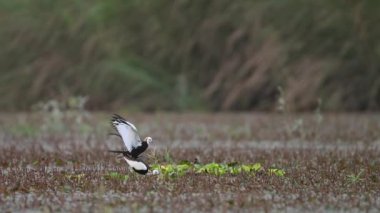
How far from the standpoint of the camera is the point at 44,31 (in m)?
15.5

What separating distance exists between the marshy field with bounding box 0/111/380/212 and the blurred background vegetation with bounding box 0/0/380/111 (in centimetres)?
192

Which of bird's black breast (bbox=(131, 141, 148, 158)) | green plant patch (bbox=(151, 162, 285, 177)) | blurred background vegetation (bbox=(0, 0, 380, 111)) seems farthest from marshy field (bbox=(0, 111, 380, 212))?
blurred background vegetation (bbox=(0, 0, 380, 111))

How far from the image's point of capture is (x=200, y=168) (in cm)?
623

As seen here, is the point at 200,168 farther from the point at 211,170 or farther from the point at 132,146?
the point at 132,146

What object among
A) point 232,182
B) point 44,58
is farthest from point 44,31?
point 232,182

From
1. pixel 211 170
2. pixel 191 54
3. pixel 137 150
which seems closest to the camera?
pixel 137 150

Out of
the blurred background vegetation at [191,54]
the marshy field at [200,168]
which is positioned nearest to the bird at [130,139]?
the marshy field at [200,168]

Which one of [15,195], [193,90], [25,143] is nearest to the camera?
[15,195]

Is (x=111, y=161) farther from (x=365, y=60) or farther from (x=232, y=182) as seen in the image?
(x=365, y=60)

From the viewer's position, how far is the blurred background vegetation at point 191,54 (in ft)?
45.0

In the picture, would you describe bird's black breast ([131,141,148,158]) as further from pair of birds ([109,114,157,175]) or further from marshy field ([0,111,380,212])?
marshy field ([0,111,380,212])

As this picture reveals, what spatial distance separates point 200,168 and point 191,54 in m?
8.86

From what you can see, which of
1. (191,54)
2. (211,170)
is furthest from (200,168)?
(191,54)

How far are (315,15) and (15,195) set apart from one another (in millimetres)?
9064
